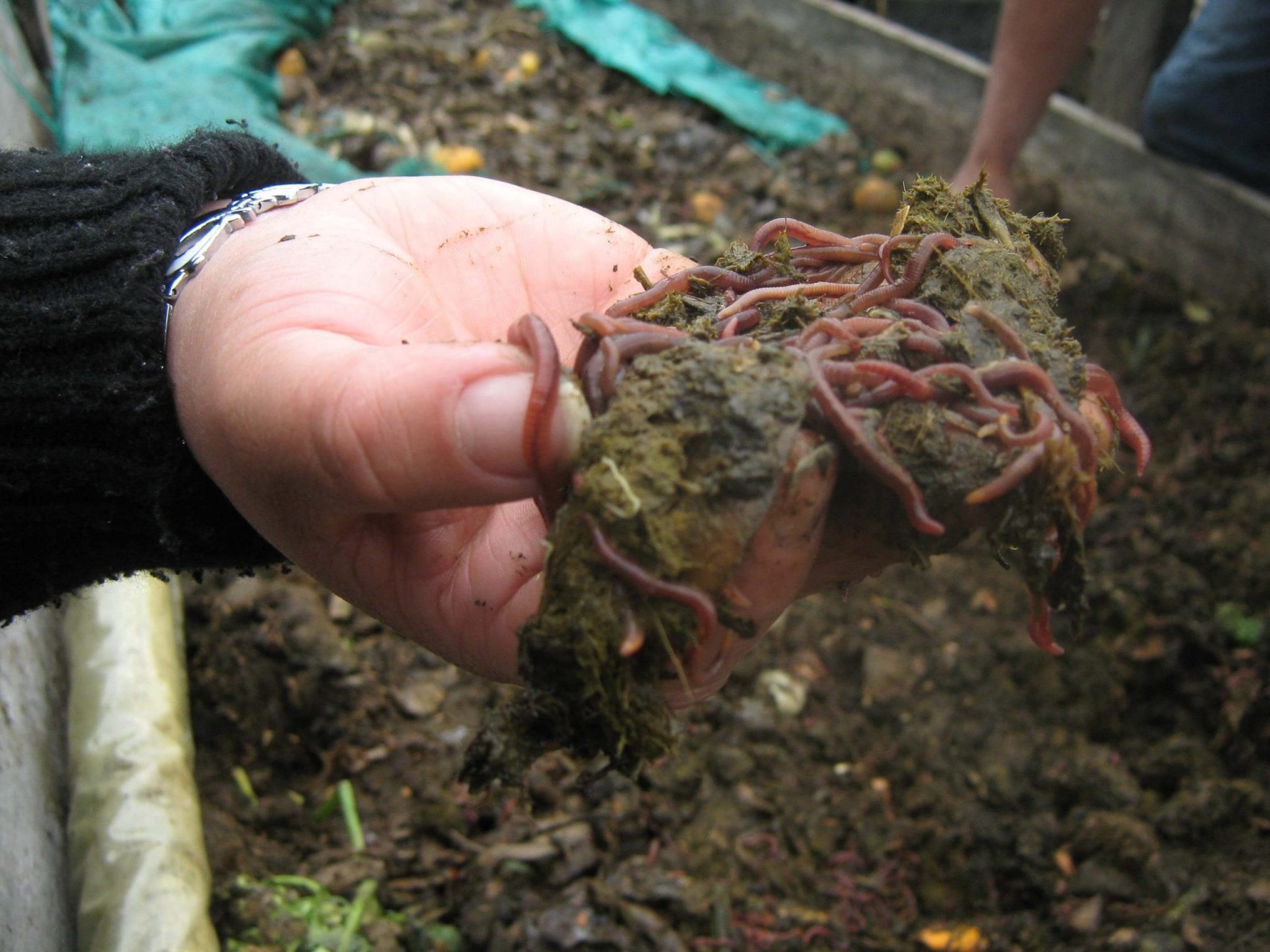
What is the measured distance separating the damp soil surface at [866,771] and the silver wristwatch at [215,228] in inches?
94.0

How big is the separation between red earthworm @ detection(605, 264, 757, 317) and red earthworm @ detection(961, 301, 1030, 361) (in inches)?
29.4

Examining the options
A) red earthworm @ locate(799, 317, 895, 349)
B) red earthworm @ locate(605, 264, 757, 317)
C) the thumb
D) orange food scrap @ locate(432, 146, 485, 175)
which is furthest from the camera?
orange food scrap @ locate(432, 146, 485, 175)

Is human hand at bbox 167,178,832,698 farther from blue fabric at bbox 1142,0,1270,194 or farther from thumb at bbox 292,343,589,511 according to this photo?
blue fabric at bbox 1142,0,1270,194

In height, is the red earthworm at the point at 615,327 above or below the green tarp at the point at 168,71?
above

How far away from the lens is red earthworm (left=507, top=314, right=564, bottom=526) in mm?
2293

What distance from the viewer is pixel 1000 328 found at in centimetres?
278

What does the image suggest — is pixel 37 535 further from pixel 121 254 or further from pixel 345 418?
pixel 345 418

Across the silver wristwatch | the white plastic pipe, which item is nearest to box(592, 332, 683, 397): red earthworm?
the silver wristwatch

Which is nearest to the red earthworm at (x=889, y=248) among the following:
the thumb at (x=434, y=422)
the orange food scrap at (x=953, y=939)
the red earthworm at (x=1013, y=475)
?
the red earthworm at (x=1013, y=475)

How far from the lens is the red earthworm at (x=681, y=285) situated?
10.2 feet

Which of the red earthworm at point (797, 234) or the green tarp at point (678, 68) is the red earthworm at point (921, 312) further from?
the green tarp at point (678, 68)

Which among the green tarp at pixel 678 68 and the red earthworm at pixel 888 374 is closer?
the red earthworm at pixel 888 374

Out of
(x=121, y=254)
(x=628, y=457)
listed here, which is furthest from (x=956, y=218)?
(x=121, y=254)

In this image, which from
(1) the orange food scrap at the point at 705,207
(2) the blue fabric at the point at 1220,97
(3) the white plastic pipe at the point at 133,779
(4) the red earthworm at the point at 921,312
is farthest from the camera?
(1) the orange food scrap at the point at 705,207
